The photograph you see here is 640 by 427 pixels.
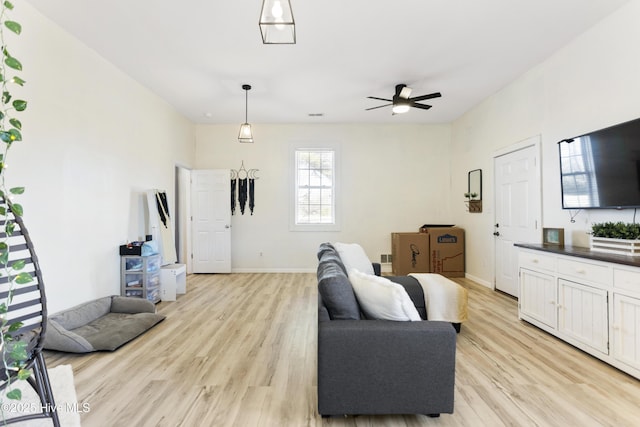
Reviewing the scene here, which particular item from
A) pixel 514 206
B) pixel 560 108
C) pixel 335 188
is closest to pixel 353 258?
pixel 514 206

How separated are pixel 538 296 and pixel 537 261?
35 centimetres

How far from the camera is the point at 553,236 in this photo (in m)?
3.57

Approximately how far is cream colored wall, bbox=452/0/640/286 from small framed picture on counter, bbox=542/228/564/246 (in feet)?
0.34

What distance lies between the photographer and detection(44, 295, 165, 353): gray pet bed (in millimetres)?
2746

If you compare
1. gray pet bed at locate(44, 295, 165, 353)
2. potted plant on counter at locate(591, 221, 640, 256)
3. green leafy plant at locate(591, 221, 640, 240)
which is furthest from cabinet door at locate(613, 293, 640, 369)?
gray pet bed at locate(44, 295, 165, 353)

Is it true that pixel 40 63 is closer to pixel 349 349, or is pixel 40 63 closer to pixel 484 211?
pixel 349 349

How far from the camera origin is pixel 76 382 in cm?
231

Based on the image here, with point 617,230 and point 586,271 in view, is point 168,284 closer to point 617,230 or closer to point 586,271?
point 586,271

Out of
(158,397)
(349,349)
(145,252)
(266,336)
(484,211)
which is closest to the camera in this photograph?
(349,349)

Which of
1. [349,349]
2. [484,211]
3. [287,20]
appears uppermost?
[287,20]

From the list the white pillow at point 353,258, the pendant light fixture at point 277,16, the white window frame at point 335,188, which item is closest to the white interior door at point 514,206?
the white pillow at point 353,258

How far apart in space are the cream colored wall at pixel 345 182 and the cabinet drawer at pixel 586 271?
366cm

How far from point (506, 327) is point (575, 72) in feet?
9.04

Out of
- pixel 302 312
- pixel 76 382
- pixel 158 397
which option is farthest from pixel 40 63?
pixel 302 312
